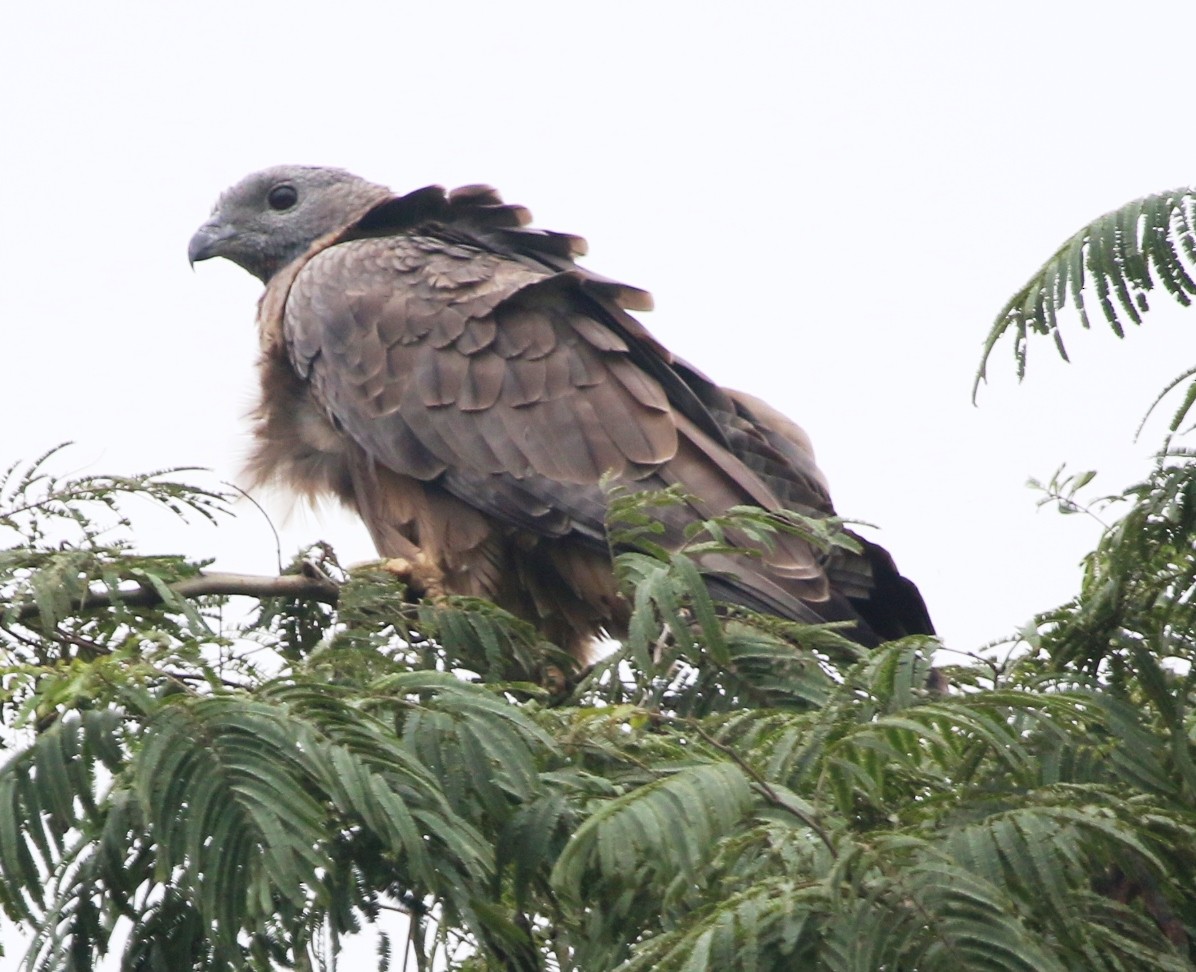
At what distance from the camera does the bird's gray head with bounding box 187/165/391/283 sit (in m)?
7.09

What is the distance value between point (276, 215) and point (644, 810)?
540 cm

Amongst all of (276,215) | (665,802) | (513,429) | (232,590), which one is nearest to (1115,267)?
(665,802)

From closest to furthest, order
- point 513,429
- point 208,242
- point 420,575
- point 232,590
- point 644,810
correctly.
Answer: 1. point 644,810
2. point 232,590
3. point 420,575
4. point 513,429
5. point 208,242

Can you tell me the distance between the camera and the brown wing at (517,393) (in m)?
5.48

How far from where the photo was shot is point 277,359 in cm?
617

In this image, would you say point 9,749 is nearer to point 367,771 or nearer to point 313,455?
point 367,771

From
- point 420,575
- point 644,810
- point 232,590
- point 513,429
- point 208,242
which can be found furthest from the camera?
point 208,242

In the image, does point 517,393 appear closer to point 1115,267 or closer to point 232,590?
point 232,590

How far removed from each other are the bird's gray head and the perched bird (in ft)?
2.56

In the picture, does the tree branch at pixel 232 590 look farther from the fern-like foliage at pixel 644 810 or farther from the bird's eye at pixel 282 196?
the bird's eye at pixel 282 196

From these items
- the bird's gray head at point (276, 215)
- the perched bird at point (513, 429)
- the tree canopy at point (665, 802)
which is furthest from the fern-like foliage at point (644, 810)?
the bird's gray head at point (276, 215)

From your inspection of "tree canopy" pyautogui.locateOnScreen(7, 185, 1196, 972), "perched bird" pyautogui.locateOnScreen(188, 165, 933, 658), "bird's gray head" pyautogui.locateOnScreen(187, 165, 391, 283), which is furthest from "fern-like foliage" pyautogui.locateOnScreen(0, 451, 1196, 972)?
"bird's gray head" pyautogui.locateOnScreen(187, 165, 391, 283)

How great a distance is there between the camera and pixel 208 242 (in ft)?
23.4

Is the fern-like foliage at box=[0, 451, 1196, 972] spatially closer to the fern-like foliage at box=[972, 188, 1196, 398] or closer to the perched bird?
the fern-like foliage at box=[972, 188, 1196, 398]
